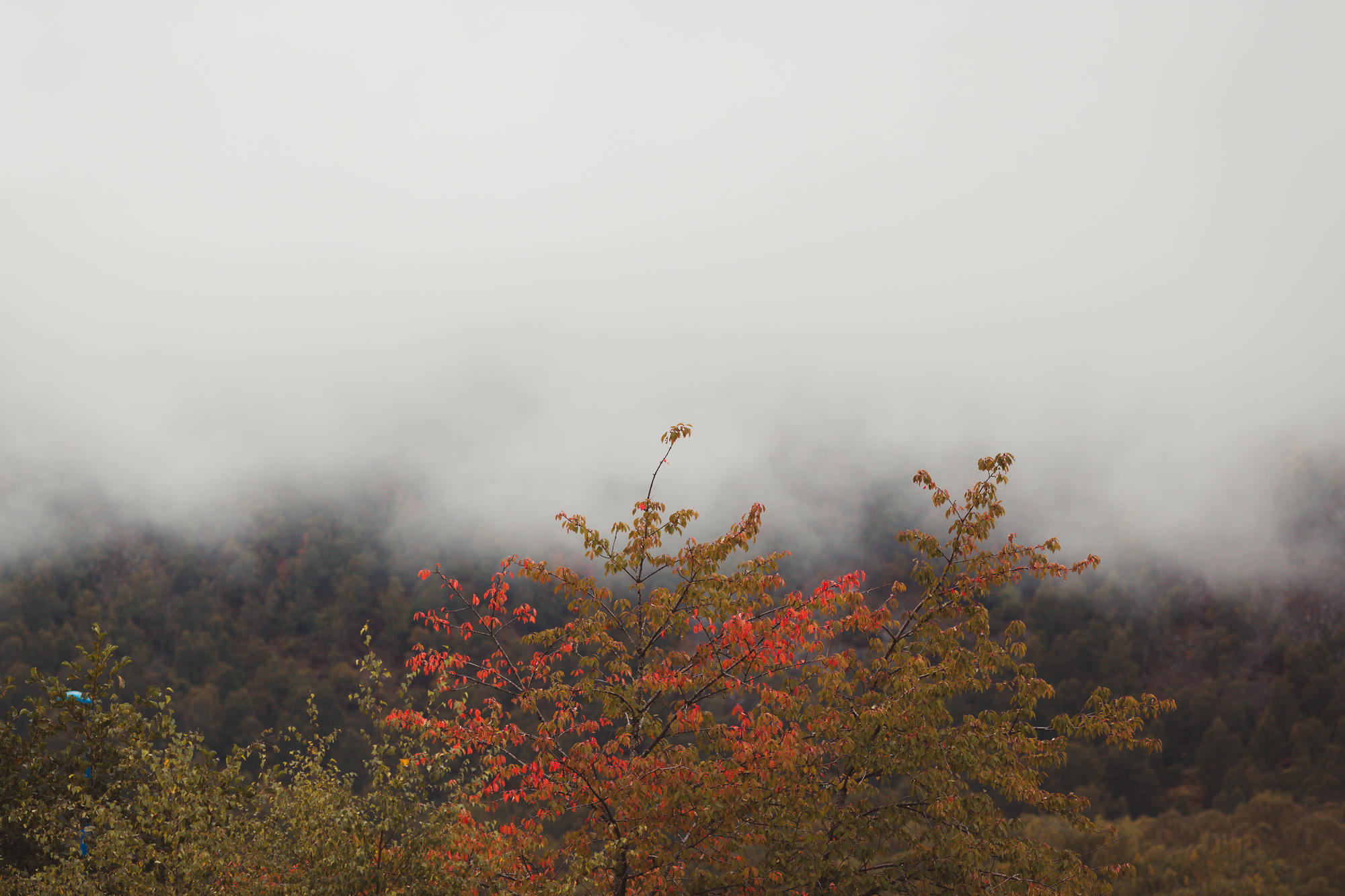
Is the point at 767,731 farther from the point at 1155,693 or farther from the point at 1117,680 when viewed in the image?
the point at 1117,680

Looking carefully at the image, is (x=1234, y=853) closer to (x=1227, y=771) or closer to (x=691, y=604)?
(x=691, y=604)

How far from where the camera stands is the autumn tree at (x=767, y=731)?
11719mm

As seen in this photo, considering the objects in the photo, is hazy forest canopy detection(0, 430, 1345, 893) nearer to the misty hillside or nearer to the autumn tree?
the misty hillside

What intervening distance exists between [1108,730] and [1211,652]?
21026cm

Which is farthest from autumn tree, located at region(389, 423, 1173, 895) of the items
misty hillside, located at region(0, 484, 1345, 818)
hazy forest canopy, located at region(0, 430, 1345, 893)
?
misty hillside, located at region(0, 484, 1345, 818)

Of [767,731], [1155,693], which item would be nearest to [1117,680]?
[1155,693]

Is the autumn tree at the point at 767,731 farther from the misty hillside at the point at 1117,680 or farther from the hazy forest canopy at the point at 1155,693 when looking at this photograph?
the misty hillside at the point at 1117,680

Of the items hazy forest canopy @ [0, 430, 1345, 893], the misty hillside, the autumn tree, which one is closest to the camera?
the autumn tree

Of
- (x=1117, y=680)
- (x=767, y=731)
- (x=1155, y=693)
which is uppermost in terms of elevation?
(x=1117, y=680)

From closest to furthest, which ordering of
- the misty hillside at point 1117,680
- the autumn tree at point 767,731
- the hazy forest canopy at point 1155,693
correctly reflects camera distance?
the autumn tree at point 767,731 → the hazy forest canopy at point 1155,693 → the misty hillside at point 1117,680

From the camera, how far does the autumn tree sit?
11719 millimetres

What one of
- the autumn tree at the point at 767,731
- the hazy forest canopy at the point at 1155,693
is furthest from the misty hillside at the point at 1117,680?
the autumn tree at the point at 767,731

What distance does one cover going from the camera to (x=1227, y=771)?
142 meters

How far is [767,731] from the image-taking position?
38.5 feet
